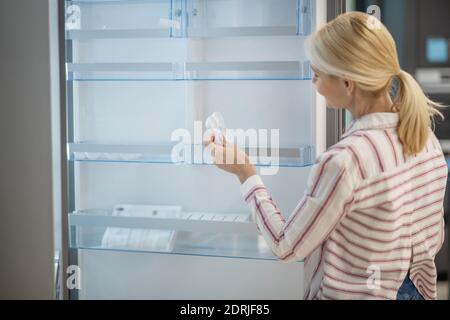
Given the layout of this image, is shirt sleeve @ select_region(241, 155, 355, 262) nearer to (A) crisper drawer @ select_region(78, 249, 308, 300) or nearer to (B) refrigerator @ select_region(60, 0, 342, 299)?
(B) refrigerator @ select_region(60, 0, 342, 299)

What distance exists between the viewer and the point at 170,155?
2.21 metres

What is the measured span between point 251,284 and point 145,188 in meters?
0.50

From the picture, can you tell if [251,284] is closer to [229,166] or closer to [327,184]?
[229,166]

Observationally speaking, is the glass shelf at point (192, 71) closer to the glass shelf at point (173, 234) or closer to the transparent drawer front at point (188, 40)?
the transparent drawer front at point (188, 40)

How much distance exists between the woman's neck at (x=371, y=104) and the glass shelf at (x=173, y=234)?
733 mm

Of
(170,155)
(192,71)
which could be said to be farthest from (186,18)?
(170,155)

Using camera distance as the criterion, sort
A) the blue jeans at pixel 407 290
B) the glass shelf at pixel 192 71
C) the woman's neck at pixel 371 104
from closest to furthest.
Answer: the woman's neck at pixel 371 104
the blue jeans at pixel 407 290
the glass shelf at pixel 192 71

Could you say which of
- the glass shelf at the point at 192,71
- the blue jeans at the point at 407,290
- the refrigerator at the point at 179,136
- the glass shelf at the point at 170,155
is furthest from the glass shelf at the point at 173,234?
the blue jeans at the point at 407,290

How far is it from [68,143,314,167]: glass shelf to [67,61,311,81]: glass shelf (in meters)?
0.23

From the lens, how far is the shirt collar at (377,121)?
1477mm

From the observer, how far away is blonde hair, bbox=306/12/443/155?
4.69 ft

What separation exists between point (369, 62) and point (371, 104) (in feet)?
0.37

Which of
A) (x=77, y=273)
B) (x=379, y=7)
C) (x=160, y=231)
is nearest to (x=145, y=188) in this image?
(x=160, y=231)

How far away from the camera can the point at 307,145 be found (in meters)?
2.13
